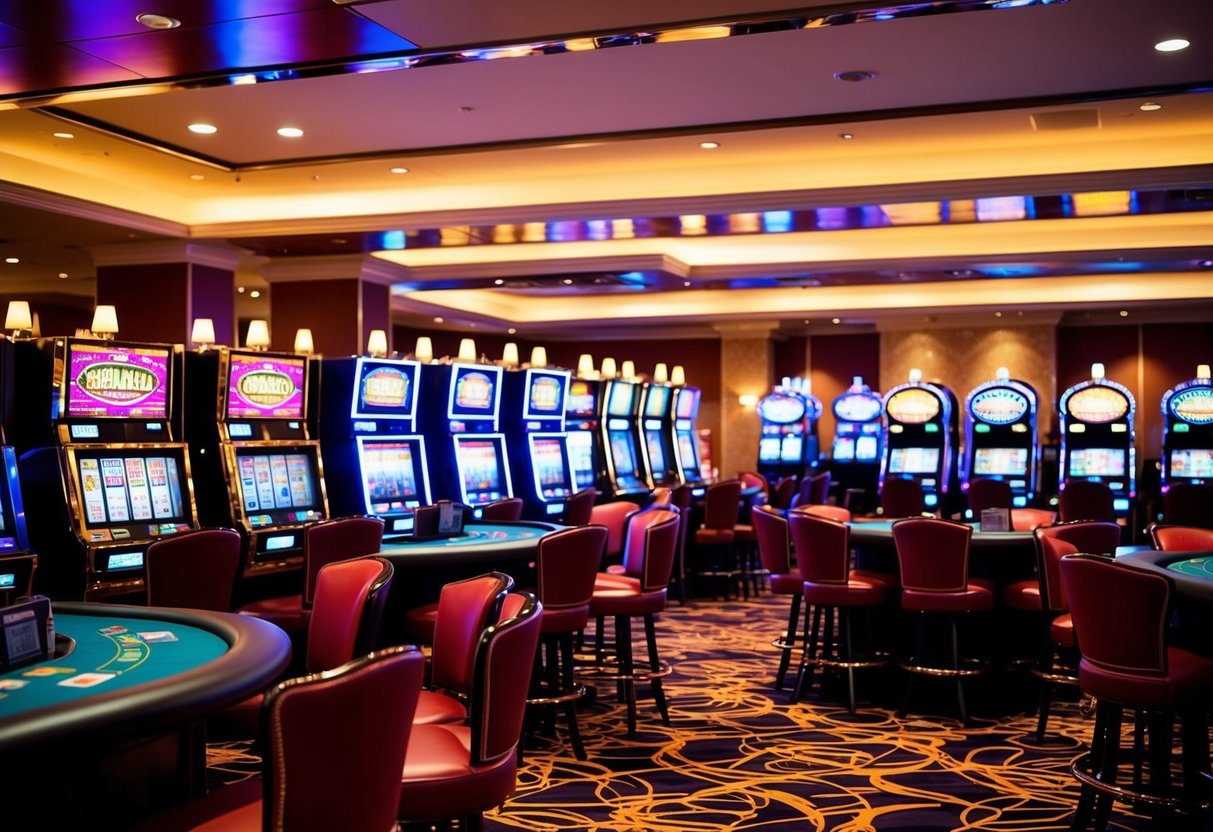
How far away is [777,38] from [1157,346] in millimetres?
12602

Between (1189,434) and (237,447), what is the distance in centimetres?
833

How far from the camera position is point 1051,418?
15641 millimetres

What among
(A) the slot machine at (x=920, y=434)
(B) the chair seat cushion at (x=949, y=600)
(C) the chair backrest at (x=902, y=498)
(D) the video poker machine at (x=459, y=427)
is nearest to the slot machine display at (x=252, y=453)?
(D) the video poker machine at (x=459, y=427)

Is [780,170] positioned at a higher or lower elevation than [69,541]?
higher

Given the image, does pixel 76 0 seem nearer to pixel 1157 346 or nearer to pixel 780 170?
pixel 780 170

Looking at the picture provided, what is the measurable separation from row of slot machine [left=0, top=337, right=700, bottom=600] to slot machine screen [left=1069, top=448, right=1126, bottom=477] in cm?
469

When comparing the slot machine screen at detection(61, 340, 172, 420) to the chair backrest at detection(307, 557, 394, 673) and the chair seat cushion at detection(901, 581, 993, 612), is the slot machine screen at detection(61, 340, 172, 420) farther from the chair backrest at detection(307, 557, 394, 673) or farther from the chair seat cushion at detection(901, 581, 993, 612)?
the chair seat cushion at detection(901, 581, 993, 612)

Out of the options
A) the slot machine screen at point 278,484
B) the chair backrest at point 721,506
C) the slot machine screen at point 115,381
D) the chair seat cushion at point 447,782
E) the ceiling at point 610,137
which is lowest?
the chair seat cushion at point 447,782

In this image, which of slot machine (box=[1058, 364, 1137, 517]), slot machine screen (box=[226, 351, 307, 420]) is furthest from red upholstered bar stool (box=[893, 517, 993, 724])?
slot machine (box=[1058, 364, 1137, 517])

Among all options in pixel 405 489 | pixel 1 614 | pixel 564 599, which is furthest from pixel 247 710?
pixel 405 489

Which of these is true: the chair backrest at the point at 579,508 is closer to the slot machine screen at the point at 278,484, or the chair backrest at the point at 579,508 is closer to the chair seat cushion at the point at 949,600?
the slot machine screen at the point at 278,484

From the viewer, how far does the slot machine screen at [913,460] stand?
11320 mm

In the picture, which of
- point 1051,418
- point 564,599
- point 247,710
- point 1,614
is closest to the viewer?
point 1,614

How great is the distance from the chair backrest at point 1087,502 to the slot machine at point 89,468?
268 inches
